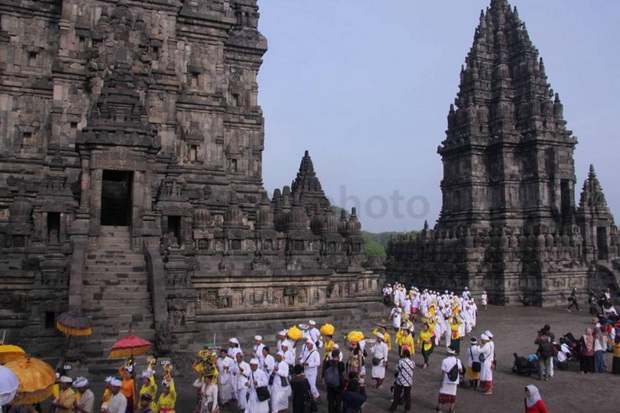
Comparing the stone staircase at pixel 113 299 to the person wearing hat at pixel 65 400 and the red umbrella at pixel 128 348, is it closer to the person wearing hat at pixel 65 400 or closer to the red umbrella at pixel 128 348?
the red umbrella at pixel 128 348

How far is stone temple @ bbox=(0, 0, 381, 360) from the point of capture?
56.2ft

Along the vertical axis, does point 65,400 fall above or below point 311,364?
above

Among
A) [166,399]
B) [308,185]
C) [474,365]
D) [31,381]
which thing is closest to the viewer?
[31,381]

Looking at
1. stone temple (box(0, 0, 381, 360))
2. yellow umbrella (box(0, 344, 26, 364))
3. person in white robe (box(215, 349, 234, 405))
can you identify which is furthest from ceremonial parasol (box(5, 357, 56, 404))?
stone temple (box(0, 0, 381, 360))

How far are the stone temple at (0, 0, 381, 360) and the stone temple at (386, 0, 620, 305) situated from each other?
1312cm

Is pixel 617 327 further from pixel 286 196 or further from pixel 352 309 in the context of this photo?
pixel 286 196

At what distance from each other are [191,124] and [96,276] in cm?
1400

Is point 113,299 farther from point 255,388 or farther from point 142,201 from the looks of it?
point 255,388

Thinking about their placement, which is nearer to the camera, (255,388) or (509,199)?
(255,388)

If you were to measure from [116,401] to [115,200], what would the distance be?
18679 millimetres

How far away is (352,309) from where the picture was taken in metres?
24.6

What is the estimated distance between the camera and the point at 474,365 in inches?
555

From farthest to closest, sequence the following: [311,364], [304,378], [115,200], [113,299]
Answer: [115,200]
[113,299]
[311,364]
[304,378]

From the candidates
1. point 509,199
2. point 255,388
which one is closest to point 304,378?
point 255,388
